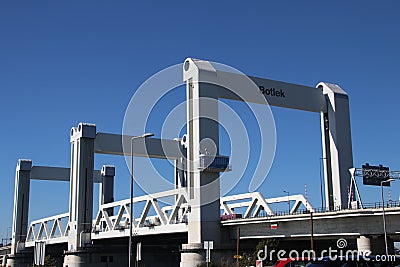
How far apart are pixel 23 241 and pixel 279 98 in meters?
54.0

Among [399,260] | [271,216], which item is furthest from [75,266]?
[399,260]

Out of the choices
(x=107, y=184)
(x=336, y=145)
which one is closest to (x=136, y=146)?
(x=107, y=184)

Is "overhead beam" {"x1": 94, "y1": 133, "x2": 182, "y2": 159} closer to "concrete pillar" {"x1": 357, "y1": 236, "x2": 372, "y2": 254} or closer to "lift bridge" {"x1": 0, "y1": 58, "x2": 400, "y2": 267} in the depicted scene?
"lift bridge" {"x1": 0, "y1": 58, "x2": 400, "y2": 267}

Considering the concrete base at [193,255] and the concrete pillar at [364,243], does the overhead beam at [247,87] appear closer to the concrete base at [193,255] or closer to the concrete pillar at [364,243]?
the concrete base at [193,255]

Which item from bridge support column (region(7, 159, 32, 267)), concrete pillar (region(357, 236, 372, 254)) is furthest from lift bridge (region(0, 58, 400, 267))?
bridge support column (region(7, 159, 32, 267))

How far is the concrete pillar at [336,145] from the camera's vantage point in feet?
180

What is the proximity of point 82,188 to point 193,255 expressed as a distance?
25838mm

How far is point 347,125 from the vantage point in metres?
57.2

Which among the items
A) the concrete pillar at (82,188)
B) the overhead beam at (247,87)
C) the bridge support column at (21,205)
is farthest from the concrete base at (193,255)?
the bridge support column at (21,205)

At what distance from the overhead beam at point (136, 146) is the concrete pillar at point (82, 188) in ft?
5.76

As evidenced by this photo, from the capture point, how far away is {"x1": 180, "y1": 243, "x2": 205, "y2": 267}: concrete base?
164 ft

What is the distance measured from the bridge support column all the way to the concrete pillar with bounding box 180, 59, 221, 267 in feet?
152

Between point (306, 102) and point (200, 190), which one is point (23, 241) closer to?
point (200, 190)

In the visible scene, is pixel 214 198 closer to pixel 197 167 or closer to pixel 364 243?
pixel 197 167
